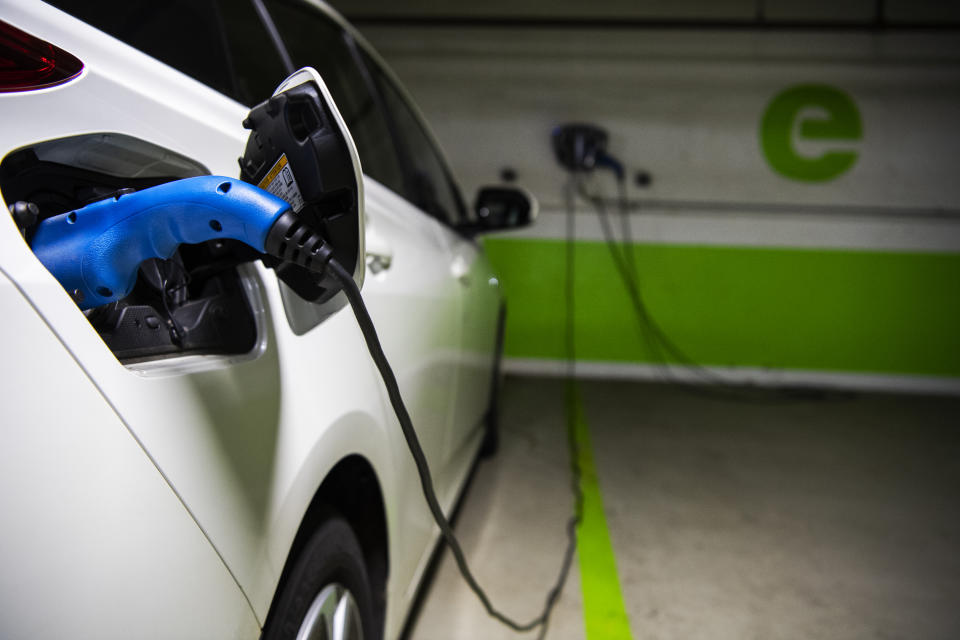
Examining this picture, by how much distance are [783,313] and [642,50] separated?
7.80 ft

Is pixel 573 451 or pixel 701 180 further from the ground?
pixel 701 180

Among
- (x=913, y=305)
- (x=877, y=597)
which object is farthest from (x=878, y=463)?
(x=913, y=305)

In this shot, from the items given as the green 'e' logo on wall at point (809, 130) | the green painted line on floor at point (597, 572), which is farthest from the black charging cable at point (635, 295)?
the green painted line on floor at point (597, 572)

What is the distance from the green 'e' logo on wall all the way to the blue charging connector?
5112mm

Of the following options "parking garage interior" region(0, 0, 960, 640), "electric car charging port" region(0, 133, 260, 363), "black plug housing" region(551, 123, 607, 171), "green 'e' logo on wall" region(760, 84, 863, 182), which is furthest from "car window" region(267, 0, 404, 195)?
"green 'e' logo on wall" region(760, 84, 863, 182)

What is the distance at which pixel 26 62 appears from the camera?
0.58 m

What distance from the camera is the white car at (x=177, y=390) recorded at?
50 centimetres

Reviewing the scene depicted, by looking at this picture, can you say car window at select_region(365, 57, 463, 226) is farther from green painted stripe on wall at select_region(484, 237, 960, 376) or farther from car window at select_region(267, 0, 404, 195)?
green painted stripe on wall at select_region(484, 237, 960, 376)

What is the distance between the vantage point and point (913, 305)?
4.96m

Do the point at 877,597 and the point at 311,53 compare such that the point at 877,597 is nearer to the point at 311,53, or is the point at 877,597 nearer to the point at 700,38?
the point at 311,53

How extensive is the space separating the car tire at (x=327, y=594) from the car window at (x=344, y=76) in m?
0.76

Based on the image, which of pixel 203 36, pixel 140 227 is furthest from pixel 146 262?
pixel 203 36

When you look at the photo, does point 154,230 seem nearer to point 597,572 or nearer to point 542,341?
point 597,572

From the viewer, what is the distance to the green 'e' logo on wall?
4.87 metres
